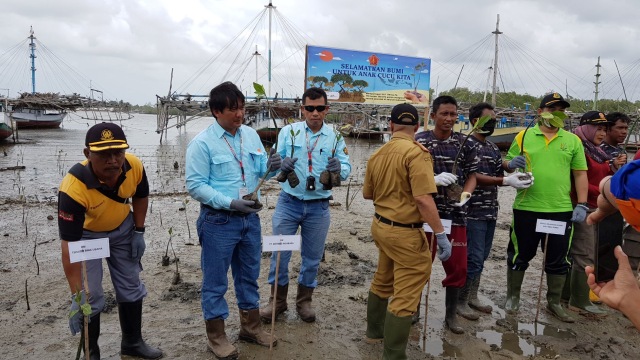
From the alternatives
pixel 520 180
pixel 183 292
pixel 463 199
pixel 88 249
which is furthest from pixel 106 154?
pixel 520 180

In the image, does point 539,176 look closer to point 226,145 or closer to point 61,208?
point 226,145

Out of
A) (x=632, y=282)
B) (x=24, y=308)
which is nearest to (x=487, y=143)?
(x=632, y=282)

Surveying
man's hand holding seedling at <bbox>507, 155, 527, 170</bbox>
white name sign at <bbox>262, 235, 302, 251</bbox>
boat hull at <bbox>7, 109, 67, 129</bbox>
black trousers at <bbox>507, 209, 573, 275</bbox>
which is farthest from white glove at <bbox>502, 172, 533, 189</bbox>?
boat hull at <bbox>7, 109, 67, 129</bbox>

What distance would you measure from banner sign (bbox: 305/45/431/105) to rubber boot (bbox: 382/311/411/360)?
15.9 meters

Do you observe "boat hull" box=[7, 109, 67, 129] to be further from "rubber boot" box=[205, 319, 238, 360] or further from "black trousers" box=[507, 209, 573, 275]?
"black trousers" box=[507, 209, 573, 275]

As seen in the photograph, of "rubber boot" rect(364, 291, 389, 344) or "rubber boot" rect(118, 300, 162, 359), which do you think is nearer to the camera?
"rubber boot" rect(118, 300, 162, 359)

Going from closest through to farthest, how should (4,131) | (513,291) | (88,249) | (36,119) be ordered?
(88,249)
(513,291)
(4,131)
(36,119)

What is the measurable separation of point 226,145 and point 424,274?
180 centimetres

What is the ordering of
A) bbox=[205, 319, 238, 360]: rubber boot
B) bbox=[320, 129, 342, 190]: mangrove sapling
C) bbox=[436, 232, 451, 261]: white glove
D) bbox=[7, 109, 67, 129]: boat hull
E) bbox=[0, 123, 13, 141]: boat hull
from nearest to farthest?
bbox=[436, 232, 451, 261]: white glove < bbox=[205, 319, 238, 360]: rubber boot < bbox=[320, 129, 342, 190]: mangrove sapling < bbox=[0, 123, 13, 141]: boat hull < bbox=[7, 109, 67, 129]: boat hull

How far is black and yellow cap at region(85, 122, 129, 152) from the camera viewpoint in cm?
278

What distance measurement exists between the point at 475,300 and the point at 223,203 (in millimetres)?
2976

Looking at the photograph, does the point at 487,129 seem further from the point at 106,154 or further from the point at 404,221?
the point at 106,154

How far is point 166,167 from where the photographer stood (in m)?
15.2

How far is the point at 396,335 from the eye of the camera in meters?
3.02
